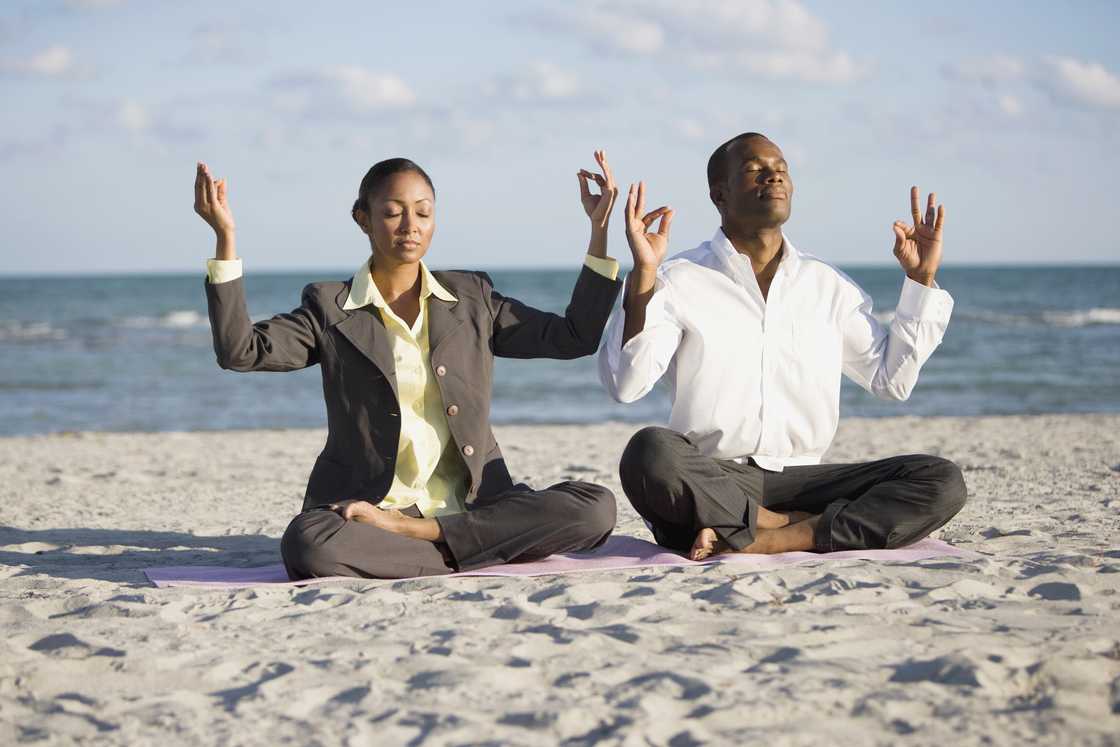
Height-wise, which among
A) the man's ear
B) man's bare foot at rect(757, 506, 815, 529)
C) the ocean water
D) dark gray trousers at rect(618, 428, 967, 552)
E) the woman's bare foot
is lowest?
the ocean water

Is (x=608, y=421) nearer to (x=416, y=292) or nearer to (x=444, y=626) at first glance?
(x=416, y=292)

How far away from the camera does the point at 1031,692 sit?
283 cm

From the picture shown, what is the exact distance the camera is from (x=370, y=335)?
169 inches

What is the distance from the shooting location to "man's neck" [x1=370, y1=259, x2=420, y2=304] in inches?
174

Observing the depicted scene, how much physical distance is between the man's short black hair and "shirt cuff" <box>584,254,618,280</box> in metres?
0.60

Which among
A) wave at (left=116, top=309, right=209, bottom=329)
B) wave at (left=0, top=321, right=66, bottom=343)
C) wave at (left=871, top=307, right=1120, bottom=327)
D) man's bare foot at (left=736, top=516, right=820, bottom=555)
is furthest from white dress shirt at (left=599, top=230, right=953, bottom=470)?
wave at (left=116, top=309, right=209, bottom=329)

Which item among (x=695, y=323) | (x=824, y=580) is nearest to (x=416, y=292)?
(x=695, y=323)

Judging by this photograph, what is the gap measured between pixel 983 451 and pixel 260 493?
15.8 feet

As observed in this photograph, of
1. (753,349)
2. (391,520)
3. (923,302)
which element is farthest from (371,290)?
(923,302)

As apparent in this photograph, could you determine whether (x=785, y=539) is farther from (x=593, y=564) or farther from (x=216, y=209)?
(x=216, y=209)

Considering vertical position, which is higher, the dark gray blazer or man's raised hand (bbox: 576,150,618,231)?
man's raised hand (bbox: 576,150,618,231)

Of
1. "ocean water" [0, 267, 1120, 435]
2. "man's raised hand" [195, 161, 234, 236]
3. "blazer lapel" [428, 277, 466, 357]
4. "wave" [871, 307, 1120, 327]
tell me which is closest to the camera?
"man's raised hand" [195, 161, 234, 236]

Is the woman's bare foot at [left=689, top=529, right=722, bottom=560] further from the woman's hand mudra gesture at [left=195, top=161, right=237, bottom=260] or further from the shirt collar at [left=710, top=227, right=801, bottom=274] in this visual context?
the woman's hand mudra gesture at [left=195, top=161, right=237, bottom=260]

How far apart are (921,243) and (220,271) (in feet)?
8.46
